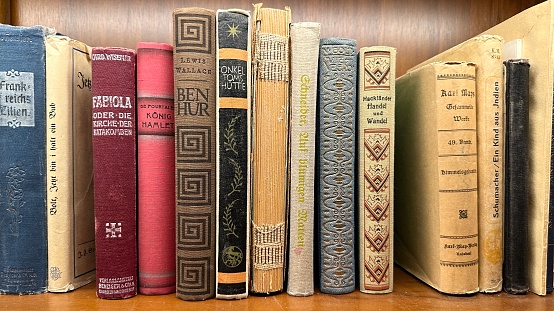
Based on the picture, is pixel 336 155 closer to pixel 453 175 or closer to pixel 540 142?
pixel 453 175

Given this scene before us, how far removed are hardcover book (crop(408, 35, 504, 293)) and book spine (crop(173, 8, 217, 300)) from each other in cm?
34

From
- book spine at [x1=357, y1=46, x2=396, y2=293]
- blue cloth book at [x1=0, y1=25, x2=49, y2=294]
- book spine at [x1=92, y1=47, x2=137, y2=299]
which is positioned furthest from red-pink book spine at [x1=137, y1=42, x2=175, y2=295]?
book spine at [x1=357, y1=46, x2=396, y2=293]

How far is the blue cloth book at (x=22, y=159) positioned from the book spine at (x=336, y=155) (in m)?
0.34

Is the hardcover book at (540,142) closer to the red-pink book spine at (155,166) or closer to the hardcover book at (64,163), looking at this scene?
the red-pink book spine at (155,166)

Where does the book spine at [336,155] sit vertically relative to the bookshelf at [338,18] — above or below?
below

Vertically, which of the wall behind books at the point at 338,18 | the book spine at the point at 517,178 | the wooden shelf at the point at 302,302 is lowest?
the wooden shelf at the point at 302,302

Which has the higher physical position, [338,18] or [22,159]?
[338,18]

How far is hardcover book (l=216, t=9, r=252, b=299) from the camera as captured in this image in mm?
557

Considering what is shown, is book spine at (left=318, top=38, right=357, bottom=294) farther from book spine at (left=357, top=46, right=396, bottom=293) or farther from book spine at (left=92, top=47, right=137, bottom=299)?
book spine at (left=92, top=47, right=137, bottom=299)

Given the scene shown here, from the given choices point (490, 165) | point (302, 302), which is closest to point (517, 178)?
point (490, 165)

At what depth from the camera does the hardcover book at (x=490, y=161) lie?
0.59 metres

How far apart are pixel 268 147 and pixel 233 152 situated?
44 mm

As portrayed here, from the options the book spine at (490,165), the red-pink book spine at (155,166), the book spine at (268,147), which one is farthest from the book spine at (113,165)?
the book spine at (490,165)

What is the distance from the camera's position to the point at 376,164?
1.92ft
